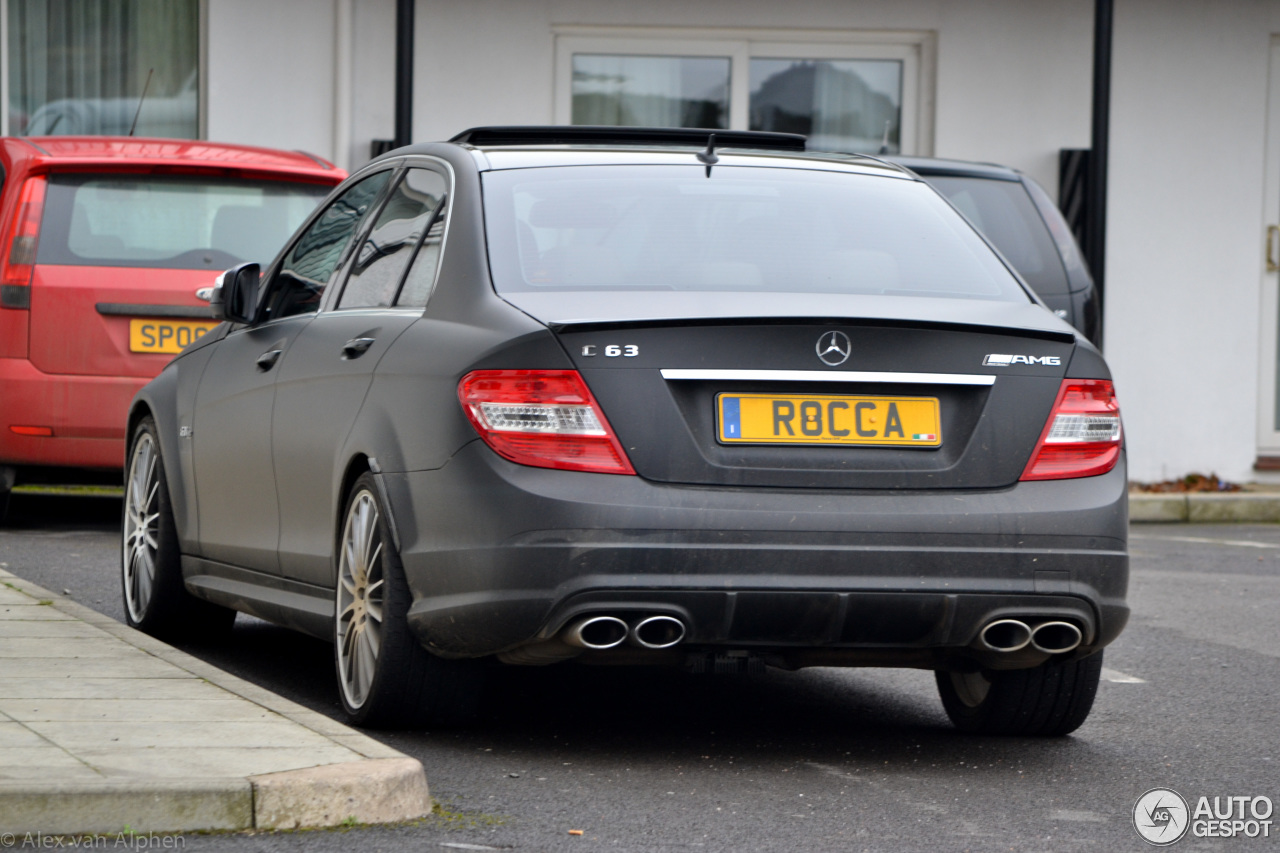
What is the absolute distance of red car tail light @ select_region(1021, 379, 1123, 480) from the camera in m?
4.50

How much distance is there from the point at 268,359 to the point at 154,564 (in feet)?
3.44

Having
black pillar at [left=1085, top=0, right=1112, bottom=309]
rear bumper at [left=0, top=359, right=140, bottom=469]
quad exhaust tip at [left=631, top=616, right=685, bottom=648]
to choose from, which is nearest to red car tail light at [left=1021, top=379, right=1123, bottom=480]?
quad exhaust tip at [left=631, top=616, right=685, bottom=648]

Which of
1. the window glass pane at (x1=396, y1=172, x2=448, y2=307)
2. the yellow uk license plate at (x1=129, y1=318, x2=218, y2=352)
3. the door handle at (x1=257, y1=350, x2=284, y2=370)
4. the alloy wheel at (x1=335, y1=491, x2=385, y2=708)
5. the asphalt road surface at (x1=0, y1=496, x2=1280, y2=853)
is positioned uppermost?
the window glass pane at (x1=396, y1=172, x2=448, y2=307)

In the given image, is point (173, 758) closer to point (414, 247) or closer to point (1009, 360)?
point (414, 247)

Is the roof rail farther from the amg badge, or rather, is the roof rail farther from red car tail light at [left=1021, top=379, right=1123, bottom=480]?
red car tail light at [left=1021, top=379, right=1123, bottom=480]

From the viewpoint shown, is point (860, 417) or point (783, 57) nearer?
point (860, 417)

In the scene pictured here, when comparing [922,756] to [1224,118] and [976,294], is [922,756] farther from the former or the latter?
[1224,118]

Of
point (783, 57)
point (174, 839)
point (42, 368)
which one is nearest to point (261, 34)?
point (783, 57)

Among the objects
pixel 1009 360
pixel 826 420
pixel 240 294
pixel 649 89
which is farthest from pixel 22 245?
pixel 649 89

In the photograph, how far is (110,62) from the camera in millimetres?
13633

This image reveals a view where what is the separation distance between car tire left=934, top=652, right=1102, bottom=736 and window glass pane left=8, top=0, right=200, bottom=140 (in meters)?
9.58

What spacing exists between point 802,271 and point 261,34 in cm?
914

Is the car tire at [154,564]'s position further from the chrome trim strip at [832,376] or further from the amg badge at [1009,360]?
the amg badge at [1009,360]

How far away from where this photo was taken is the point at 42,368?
877 centimetres
